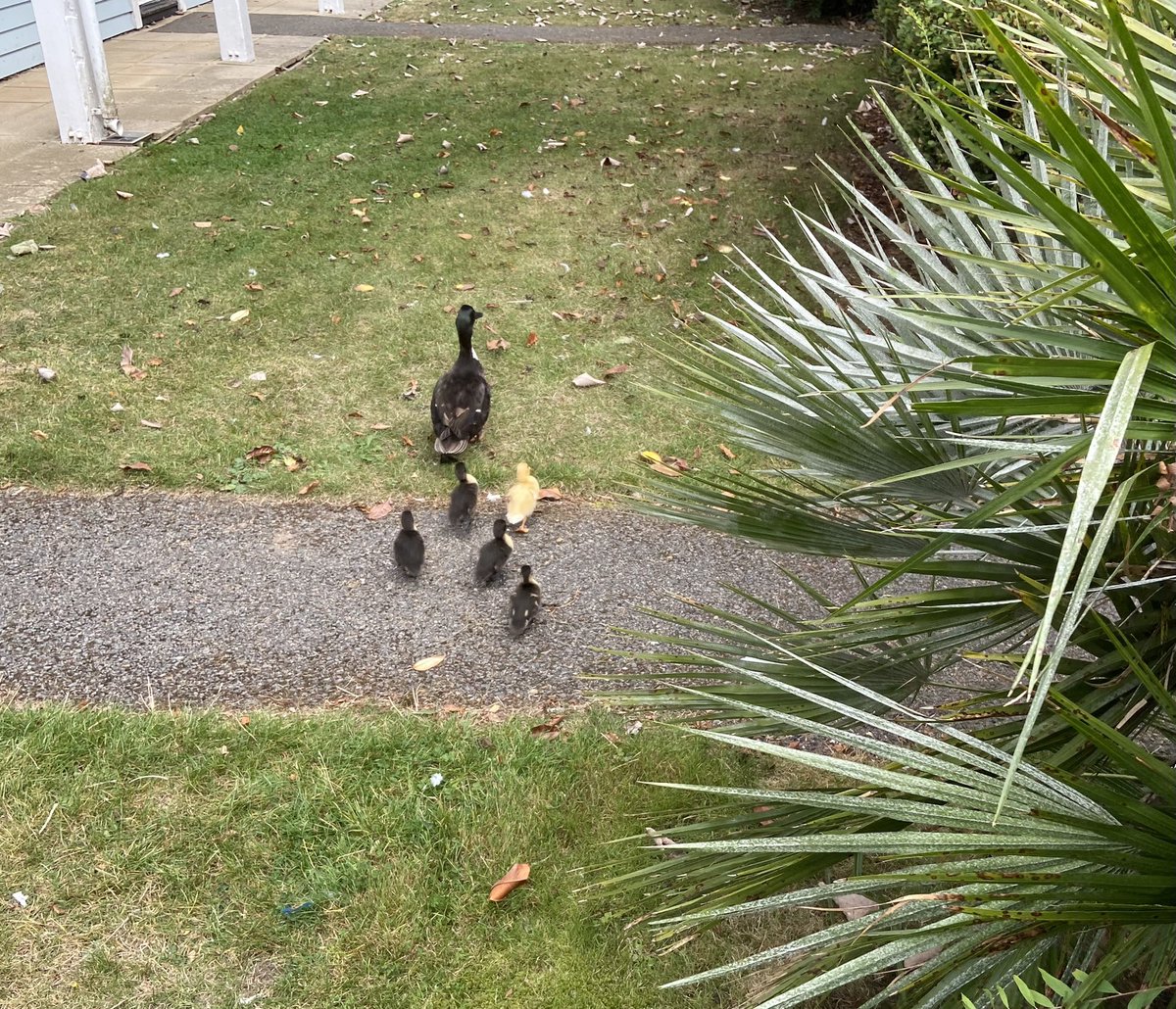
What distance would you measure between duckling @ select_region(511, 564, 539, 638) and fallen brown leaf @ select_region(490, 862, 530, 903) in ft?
3.85

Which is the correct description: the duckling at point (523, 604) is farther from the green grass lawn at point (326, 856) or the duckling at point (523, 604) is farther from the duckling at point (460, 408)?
the duckling at point (460, 408)

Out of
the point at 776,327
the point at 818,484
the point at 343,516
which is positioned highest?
the point at 776,327

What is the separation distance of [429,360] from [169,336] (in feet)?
5.47

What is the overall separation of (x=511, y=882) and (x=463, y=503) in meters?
2.17

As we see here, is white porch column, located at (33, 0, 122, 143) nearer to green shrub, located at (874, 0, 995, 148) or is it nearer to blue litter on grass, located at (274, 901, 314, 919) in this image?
green shrub, located at (874, 0, 995, 148)

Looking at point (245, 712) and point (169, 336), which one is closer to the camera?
point (245, 712)

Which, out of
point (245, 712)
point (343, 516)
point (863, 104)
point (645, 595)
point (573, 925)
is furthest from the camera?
point (863, 104)

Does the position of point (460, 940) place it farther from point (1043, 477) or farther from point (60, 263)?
point (60, 263)

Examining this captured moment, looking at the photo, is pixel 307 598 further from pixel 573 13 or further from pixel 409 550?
pixel 573 13

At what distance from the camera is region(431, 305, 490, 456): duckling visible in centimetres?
546

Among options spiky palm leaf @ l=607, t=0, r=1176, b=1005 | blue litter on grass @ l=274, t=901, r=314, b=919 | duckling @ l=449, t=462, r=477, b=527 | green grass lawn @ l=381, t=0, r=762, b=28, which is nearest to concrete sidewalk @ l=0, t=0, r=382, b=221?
green grass lawn @ l=381, t=0, r=762, b=28

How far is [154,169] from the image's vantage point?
9117mm

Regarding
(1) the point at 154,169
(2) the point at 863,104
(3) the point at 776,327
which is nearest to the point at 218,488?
(3) the point at 776,327

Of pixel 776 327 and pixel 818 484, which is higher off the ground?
pixel 776 327
